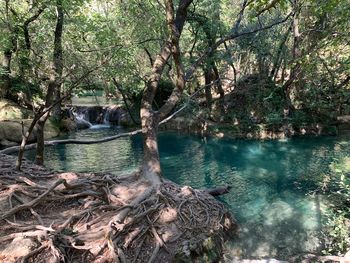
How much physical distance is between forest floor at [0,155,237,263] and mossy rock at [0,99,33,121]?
1277 centimetres

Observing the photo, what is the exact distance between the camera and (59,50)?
10617 mm

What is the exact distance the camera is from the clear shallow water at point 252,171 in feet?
28.4

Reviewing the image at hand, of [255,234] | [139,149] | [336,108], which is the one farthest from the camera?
[336,108]

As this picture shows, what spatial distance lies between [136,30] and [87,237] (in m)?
15.1

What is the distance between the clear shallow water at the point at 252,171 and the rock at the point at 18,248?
15.0ft

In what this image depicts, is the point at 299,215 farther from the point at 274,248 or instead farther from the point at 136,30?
the point at 136,30

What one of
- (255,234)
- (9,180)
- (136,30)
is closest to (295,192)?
(255,234)

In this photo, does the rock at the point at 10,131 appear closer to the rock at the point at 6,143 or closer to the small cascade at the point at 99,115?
the rock at the point at 6,143

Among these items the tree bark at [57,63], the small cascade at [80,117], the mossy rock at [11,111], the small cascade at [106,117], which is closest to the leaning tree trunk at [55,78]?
the tree bark at [57,63]

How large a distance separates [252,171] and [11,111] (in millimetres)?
15319

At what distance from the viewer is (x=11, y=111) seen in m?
20.6

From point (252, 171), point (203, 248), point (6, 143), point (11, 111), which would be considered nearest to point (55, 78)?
point (203, 248)

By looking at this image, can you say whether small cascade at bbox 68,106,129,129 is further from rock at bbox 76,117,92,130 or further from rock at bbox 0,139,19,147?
rock at bbox 0,139,19,147

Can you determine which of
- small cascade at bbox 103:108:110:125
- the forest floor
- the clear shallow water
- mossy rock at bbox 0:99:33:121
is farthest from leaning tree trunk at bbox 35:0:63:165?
small cascade at bbox 103:108:110:125
